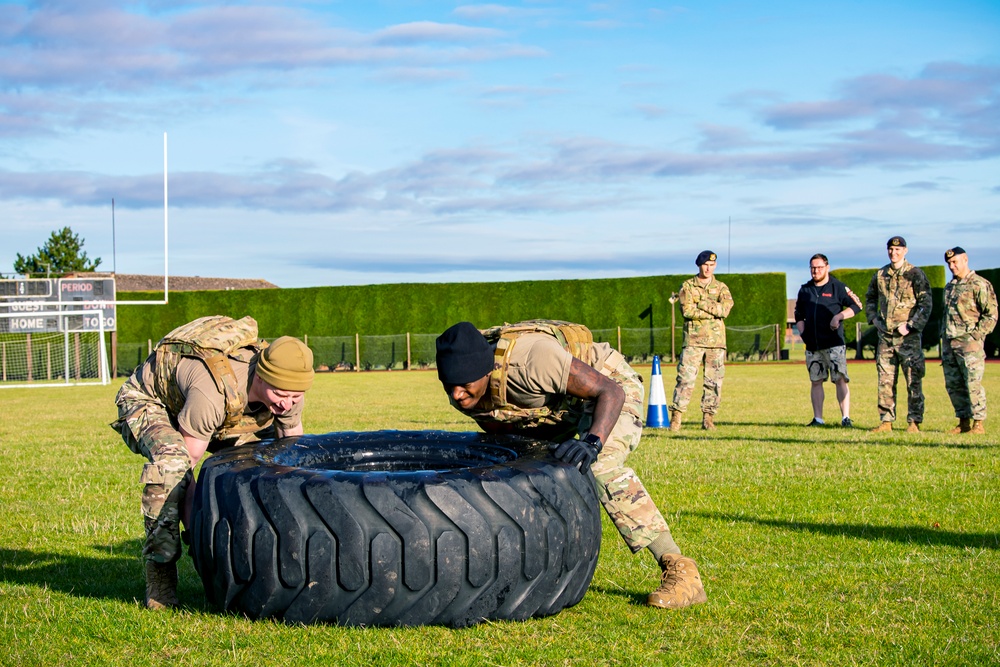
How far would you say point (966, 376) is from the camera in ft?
37.4

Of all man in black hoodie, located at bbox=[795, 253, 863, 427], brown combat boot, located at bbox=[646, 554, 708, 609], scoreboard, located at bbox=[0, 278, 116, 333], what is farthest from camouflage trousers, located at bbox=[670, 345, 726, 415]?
scoreboard, located at bbox=[0, 278, 116, 333]

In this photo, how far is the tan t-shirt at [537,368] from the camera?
15.2 feet

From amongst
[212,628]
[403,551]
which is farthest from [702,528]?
[212,628]

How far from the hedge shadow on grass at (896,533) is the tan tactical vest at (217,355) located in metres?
3.34

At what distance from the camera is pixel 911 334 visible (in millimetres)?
11938

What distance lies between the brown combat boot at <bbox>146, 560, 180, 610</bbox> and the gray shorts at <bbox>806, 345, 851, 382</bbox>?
972cm

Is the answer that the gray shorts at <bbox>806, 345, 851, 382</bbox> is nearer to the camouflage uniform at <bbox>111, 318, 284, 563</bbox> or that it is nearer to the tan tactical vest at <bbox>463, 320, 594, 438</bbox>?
the tan tactical vest at <bbox>463, 320, 594, 438</bbox>

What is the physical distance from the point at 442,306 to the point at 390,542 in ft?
118

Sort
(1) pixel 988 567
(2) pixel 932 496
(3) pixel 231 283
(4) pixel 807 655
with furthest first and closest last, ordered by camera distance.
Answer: (3) pixel 231 283, (2) pixel 932 496, (1) pixel 988 567, (4) pixel 807 655

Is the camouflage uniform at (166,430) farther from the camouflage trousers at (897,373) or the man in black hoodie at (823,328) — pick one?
the man in black hoodie at (823,328)

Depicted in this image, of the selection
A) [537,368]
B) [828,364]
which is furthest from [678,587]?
[828,364]

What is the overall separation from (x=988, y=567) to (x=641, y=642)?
233 cm

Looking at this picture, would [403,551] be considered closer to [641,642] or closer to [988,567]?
[641,642]

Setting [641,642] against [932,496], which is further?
[932,496]
